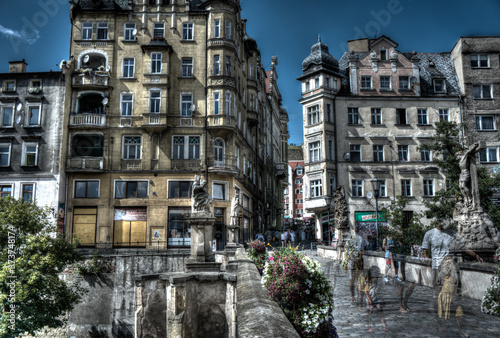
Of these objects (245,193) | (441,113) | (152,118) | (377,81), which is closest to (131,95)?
(152,118)

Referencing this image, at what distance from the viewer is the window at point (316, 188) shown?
4072cm

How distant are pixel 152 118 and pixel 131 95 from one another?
10.4 ft

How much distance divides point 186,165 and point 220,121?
4448 millimetres

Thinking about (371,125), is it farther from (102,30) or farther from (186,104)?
(102,30)

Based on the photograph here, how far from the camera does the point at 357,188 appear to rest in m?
40.8

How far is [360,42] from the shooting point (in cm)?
4606

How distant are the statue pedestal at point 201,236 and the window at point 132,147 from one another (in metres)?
21.0

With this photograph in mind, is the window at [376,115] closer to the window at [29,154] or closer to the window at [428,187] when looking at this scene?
the window at [428,187]

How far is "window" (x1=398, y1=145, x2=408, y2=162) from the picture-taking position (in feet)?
136

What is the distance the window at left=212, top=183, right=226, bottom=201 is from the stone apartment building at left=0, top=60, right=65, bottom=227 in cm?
1177

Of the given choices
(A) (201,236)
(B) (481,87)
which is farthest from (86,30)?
(B) (481,87)

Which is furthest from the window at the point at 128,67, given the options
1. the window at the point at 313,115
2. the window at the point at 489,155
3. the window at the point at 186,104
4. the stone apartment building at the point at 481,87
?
the window at the point at 489,155

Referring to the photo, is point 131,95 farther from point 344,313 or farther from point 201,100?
point 344,313

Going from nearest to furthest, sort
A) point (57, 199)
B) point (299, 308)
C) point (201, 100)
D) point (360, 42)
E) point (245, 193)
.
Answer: point (299, 308), point (57, 199), point (201, 100), point (245, 193), point (360, 42)
